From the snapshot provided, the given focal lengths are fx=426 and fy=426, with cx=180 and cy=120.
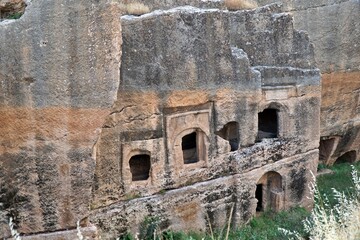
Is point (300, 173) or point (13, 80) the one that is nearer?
point (13, 80)

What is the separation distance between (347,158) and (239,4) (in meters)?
5.70

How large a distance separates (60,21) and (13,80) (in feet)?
2.84

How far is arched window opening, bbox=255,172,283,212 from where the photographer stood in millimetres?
8867

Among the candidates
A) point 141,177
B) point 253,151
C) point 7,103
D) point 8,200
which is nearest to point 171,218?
point 141,177

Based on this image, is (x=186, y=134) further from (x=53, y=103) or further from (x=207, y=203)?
(x=53, y=103)

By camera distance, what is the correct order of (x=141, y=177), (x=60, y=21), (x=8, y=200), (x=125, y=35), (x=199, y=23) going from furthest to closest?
(x=141, y=177), (x=199, y=23), (x=125, y=35), (x=8, y=200), (x=60, y=21)

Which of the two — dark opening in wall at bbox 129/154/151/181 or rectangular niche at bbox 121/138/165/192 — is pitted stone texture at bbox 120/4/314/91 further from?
dark opening in wall at bbox 129/154/151/181

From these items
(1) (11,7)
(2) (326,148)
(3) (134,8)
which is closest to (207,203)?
(3) (134,8)

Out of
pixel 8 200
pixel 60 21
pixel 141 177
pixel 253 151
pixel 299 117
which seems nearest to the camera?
pixel 60 21

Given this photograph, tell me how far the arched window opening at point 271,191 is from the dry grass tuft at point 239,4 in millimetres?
4047

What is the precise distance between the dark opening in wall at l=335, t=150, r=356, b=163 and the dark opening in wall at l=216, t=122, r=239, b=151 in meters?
5.39

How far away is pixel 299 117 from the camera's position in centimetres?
877

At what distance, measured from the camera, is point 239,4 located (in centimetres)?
1032

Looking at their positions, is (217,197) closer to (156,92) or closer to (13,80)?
(156,92)
